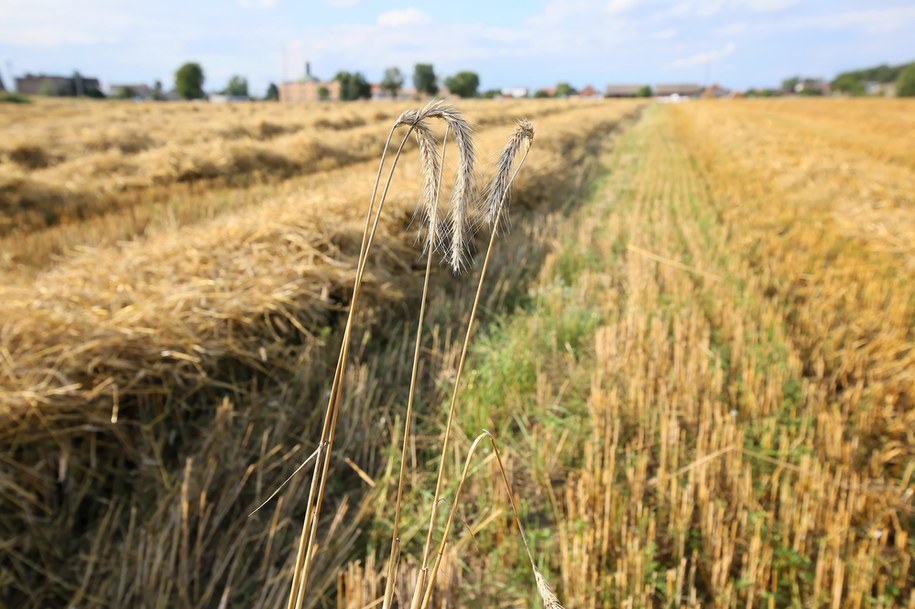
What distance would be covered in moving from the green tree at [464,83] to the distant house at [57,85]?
41.6 m

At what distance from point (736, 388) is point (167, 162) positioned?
8.37 metres

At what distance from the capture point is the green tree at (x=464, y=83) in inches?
2891

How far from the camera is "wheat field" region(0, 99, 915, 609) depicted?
2.03 metres

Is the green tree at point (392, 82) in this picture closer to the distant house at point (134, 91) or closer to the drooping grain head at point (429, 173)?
the distant house at point (134, 91)

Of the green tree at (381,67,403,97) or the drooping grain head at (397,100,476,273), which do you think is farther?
the green tree at (381,67,403,97)

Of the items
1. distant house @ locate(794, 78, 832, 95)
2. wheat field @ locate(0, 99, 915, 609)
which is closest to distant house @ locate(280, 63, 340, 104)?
distant house @ locate(794, 78, 832, 95)

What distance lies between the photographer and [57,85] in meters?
68.6

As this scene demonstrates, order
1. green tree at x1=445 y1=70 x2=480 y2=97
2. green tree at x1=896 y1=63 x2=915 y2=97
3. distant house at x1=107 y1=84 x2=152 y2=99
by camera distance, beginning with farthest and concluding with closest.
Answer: distant house at x1=107 y1=84 x2=152 y2=99 → green tree at x1=445 y1=70 x2=480 y2=97 → green tree at x1=896 y1=63 x2=915 y2=97

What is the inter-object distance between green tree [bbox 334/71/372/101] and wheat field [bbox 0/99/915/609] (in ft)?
223

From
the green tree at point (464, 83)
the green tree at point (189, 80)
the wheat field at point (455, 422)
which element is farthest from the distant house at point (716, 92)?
the wheat field at point (455, 422)

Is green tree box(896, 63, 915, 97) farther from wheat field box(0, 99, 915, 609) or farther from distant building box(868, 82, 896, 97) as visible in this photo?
wheat field box(0, 99, 915, 609)

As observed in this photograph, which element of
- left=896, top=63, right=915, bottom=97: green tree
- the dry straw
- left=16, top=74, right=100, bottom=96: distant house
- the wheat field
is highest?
left=16, top=74, right=100, bottom=96: distant house

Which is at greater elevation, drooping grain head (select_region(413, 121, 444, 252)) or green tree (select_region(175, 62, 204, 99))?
green tree (select_region(175, 62, 204, 99))

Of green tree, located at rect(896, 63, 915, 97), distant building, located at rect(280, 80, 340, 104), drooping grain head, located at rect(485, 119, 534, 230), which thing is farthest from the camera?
distant building, located at rect(280, 80, 340, 104)
